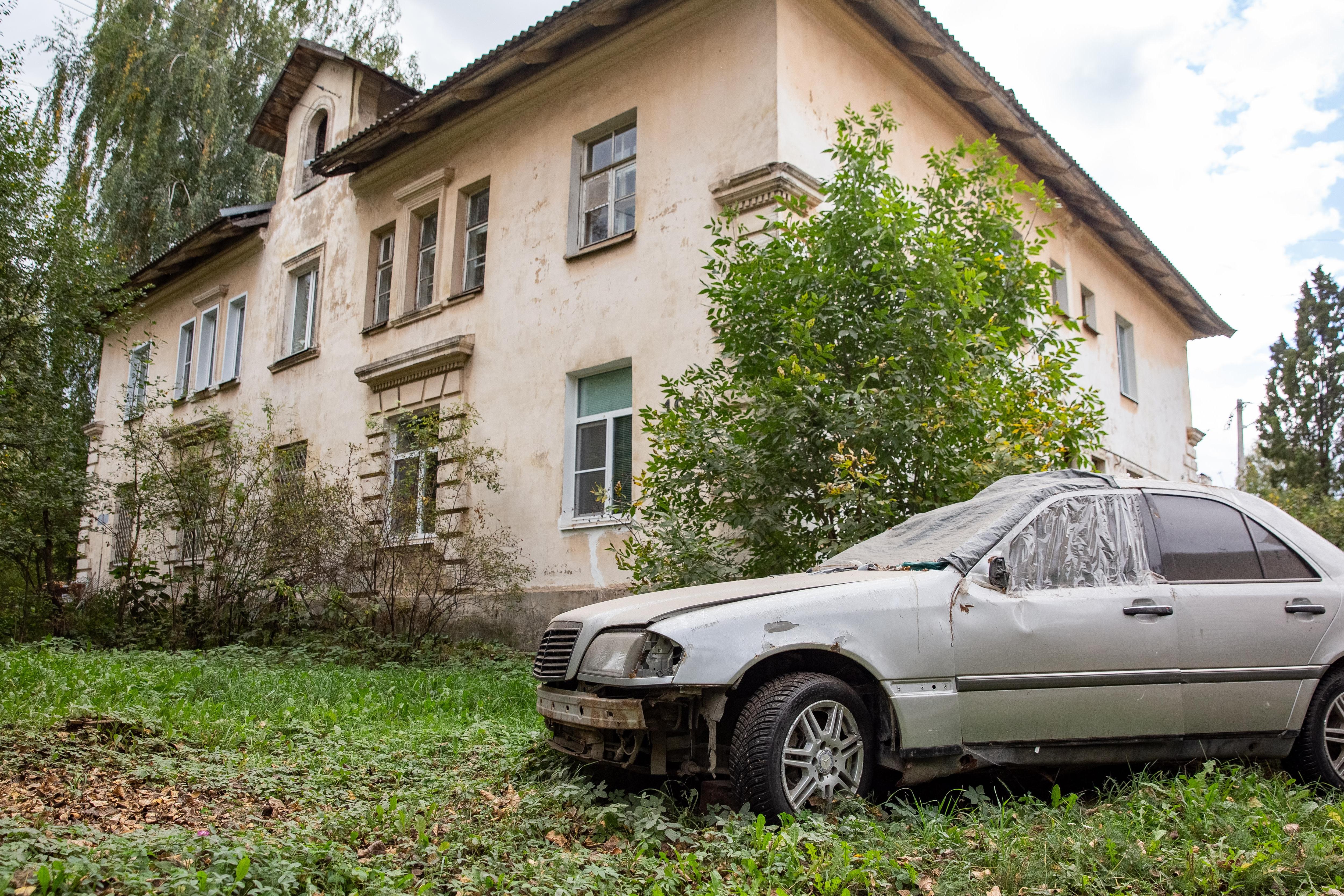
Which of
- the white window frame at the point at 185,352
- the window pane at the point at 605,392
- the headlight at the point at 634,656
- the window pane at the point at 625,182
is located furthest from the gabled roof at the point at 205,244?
the headlight at the point at 634,656

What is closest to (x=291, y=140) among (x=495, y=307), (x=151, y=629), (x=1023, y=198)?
(x=495, y=307)

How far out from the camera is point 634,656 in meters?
4.29

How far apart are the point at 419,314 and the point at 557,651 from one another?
10667 mm

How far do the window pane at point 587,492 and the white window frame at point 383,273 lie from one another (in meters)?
Answer: 5.38

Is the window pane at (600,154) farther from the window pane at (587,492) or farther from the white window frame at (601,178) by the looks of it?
the window pane at (587,492)

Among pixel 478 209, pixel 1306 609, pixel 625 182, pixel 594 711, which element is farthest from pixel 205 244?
pixel 1306 609

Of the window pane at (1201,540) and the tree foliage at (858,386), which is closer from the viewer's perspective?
the window pane at (1201,540)

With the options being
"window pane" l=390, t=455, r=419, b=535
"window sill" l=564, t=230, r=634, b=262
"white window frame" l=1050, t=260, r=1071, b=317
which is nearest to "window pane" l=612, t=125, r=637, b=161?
"window sill" l=564, t=230, r=634, b=262

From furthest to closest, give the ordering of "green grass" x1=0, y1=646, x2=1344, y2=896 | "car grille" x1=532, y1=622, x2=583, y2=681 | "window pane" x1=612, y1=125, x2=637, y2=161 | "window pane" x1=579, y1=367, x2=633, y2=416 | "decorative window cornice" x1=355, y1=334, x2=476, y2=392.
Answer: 1. "decorative window cornice" x1=355, y1=334, x2=476, y2=392
2. "window pane" x1=612, y1=125, x2=637, y2=161
3. "window pane" x1=579, y1=367, x2=633, y2=416
4. "car grille" x1=532, y1=622, x2=583, y2=681
5. "green grass" x1=0, y1=646, x2=1344, y2=896

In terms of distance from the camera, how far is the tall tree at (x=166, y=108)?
21.1 m

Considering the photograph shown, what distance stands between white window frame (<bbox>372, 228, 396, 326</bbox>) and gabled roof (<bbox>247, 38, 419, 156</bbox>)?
3374 millimetres

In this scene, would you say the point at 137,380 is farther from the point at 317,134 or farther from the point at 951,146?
the point at 951,146

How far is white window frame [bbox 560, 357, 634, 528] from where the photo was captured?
11562mm

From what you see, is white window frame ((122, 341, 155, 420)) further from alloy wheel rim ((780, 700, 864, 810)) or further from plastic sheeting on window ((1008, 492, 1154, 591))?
plastic sheeting on window ((1008, 492, 1154, 591))
